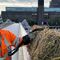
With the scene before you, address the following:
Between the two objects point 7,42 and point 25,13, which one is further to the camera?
point 25,13

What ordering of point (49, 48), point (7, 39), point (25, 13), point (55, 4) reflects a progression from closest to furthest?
point (7, 39)
point (49, 48)
point (25, 13)
point (55, 4)

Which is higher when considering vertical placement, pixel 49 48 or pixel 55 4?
pixel 49 48

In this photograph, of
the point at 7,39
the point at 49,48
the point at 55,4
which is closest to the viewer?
A: the point at 7,39

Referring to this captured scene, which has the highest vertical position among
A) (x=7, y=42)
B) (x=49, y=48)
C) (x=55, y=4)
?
(x=7, y=42)

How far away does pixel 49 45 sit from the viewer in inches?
300

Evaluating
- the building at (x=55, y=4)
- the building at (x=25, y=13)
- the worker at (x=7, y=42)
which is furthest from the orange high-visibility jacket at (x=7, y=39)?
the building at (x=55, y=4)

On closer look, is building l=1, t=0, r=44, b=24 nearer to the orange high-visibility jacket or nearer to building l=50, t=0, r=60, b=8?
building l=50, t=0, r=60, b=8

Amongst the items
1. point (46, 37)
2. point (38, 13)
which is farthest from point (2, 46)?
point (38, 13)

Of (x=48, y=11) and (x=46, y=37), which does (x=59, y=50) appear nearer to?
(x=46, y=37)

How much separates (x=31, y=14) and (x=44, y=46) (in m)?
114

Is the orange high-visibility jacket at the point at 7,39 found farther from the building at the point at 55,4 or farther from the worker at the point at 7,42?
the building at the point at 55,4

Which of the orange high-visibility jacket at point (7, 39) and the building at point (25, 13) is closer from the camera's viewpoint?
the orange high-visibility jacket at point (7, 39)

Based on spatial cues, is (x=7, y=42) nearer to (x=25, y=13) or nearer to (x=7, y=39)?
(x=7, y=39)

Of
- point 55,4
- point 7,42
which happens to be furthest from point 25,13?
point 7,42
